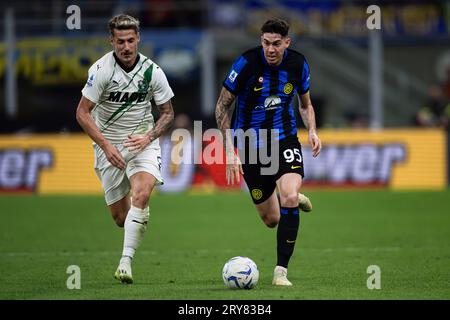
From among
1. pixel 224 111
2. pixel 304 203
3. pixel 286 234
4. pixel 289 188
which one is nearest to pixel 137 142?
pixel 224 111

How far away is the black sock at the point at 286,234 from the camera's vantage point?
960 cm

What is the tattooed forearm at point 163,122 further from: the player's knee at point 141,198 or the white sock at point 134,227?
the white sock at point 134,227

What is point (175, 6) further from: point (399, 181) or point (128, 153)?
point (128, 153)

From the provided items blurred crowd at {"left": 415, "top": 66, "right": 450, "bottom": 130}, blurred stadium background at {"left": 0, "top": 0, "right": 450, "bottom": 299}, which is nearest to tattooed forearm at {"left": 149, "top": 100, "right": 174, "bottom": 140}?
blurred stadium background at {"left": 0, "top": 0, "right": 450, "bottom": 299}

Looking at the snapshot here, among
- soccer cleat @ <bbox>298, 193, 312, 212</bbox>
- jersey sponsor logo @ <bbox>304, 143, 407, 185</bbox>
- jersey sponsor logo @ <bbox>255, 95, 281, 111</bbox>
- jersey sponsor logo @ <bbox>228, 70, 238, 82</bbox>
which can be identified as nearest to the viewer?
jersey sponsor logo @ <bbox>228, 70, 238, 82</bbox>

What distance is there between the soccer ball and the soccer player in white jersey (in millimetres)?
1037

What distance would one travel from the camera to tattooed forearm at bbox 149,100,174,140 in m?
10.2

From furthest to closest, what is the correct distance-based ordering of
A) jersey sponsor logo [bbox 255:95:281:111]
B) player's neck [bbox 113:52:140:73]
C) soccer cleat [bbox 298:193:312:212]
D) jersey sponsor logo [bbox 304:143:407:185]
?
jersey sponsor logo [bbox 304:143:407:185], soccer cleat [bbox 298:193:312:212], jersey sponsor logo [bbox 255:95:281:111], player's neck [bbox 113:52:140:73]

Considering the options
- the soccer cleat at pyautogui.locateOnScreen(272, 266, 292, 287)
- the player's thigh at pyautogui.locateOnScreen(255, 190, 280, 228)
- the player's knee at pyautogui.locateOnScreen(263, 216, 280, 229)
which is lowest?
the soccer cleat at pyautogui.locateOnScreen(272, 266, 292, 287)

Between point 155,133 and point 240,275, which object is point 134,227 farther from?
point 240,275

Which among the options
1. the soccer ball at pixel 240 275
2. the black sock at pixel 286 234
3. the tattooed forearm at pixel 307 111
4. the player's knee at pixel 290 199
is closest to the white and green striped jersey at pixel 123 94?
the tattooed forearm at pixel 307 111

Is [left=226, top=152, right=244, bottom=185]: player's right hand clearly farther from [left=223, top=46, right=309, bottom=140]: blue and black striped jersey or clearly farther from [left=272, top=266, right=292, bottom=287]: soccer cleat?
→ [left=272, top=266, right=292, bottom=287]: soccer cleat

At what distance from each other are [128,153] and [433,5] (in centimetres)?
1876
